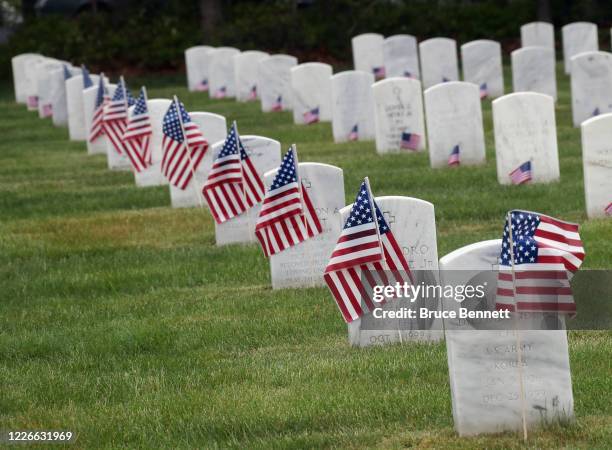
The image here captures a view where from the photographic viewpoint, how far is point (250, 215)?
13484 millimetres

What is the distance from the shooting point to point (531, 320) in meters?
7.23

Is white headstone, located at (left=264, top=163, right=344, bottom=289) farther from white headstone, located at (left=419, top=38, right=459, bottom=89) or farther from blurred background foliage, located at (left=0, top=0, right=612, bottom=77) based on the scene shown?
blurred background foliage, located at (left=0, top=0, right=612, bottom=77)

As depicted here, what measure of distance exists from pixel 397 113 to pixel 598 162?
19.1 ft

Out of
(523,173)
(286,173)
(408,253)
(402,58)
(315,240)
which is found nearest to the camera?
(408,253)

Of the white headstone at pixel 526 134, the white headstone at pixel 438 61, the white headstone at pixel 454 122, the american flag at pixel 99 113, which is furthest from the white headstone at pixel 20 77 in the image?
the white headstone at pixel 526 134

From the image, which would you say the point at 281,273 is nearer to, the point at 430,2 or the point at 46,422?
the point at 46,422

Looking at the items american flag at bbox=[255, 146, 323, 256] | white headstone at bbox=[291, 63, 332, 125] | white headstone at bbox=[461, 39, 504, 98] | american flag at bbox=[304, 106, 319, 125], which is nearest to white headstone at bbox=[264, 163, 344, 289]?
american flag at bbox=[255, 146, 323, 256]

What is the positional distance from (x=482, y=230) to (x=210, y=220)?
308 cm

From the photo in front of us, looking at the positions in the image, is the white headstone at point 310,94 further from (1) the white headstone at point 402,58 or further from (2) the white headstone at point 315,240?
(2) the white headstone at point 315,240

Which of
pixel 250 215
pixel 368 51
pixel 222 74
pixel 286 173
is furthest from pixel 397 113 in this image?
pixel 368 51

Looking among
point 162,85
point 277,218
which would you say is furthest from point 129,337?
point 162,85

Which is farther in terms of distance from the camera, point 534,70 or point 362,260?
point 534,70

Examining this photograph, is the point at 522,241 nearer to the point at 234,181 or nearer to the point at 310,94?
the point at 234,181

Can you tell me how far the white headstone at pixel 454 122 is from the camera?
1688 centimetres
